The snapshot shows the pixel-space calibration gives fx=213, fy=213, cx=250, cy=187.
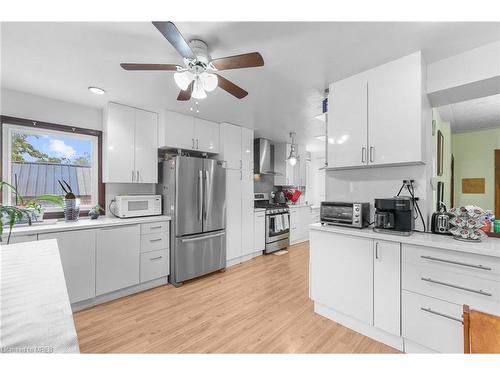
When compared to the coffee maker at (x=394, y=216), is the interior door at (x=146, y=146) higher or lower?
higher

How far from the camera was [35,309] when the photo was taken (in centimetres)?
67

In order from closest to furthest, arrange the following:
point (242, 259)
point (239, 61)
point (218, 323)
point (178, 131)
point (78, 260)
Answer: point (239, 61), point (218, 323), point (78, 260), point (178, 131), point (242, 259)

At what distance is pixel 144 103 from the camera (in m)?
2.72

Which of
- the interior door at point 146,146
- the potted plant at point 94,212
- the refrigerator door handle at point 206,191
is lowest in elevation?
the potted plant at point 94,212

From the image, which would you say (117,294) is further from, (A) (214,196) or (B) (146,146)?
(B) (146,146)

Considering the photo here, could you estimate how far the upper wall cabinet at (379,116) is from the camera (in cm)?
170

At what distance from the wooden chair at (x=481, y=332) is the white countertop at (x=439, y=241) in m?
1.01

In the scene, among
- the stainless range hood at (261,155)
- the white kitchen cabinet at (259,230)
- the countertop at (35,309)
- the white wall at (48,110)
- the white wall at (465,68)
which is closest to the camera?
the countertop at (35,309)

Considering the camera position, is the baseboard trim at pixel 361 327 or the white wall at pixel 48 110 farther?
the white wall at pixel 48 110

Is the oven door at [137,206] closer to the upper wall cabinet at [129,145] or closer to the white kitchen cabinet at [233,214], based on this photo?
the upper wall cabinet at [129,145]

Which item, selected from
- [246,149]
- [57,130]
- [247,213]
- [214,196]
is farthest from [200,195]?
[57,130]

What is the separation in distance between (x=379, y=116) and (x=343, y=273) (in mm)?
1432

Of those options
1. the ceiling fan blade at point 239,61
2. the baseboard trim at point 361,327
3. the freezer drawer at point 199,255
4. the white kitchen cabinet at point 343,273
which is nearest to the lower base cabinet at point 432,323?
the baseboard trim at point 361,327
